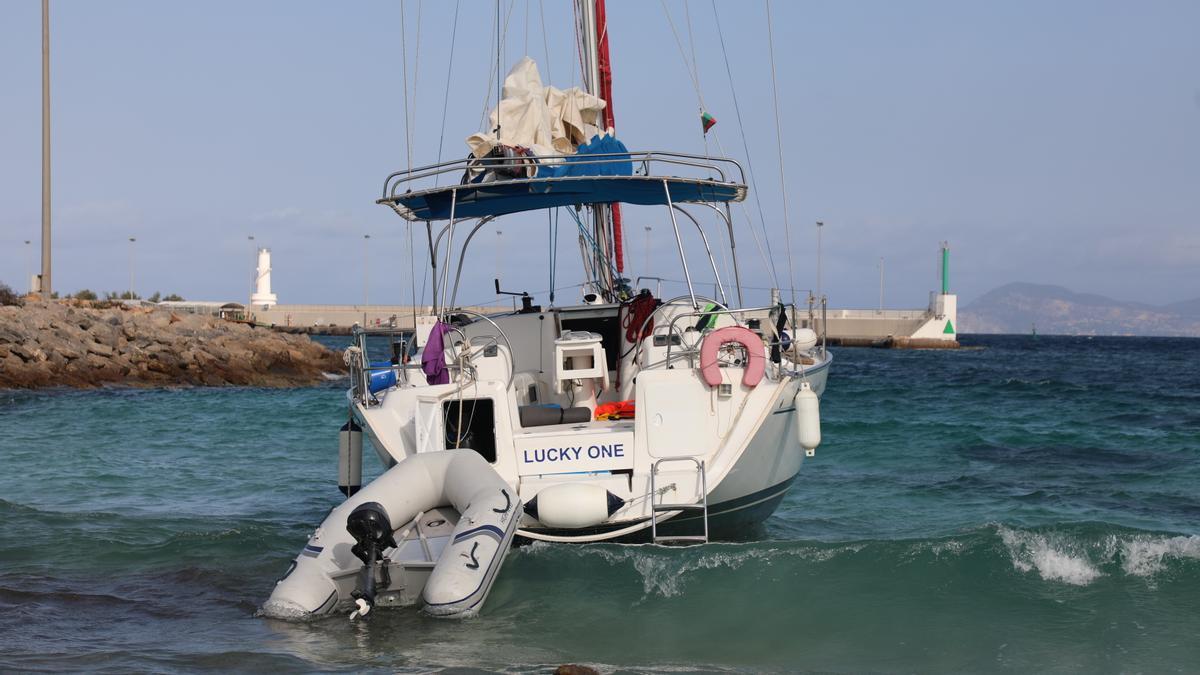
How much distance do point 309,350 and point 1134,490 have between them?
91.5 feet

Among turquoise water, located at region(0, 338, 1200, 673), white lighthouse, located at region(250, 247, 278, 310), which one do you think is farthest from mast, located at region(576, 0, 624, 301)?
white lighthouse, located at region(250, 247, 278, 310)

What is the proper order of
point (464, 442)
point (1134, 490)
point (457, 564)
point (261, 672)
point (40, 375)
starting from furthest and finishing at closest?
point (40, 375) → point (1134, 490) → point (464, 442) → point (457, 564) → point (261, 672)

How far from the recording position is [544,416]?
8992 mm

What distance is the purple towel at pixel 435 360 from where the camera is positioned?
29.2 feet

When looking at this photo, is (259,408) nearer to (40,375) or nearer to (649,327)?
(40,375)

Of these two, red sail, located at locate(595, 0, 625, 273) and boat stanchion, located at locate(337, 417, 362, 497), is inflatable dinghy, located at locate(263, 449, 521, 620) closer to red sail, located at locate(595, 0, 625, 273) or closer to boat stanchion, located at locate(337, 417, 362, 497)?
boat stanchion, located at locate(337, 417, 362, 497)

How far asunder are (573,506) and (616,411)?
168cm

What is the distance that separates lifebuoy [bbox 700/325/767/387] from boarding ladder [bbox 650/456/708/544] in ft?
2.21

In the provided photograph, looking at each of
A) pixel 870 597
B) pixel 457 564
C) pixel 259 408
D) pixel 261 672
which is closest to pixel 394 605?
pixel 457 564

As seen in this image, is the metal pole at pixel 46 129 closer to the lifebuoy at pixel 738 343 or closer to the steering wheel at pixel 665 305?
the steering wheel at pixel 665 305

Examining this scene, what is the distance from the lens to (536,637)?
23.2 feet

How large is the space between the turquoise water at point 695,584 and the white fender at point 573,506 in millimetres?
488

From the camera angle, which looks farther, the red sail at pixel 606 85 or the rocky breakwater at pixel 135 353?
the rocky breakwater at pixel 135 353

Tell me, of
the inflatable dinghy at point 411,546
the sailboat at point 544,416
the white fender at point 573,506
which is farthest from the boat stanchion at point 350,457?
the white fender at point 573,506
